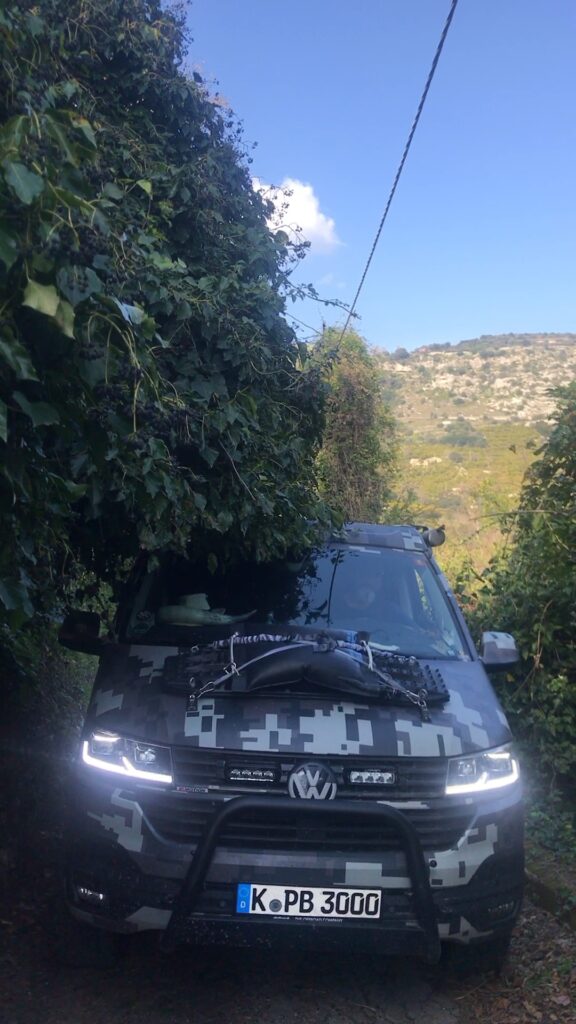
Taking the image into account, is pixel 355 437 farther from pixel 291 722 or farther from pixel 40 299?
pixel 40 299

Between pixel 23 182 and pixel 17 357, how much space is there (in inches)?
15.2

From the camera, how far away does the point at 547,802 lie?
18.5 ft

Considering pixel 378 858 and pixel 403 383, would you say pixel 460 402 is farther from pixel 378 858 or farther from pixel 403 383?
pixel 378 858

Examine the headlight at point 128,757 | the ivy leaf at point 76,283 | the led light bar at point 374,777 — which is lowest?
the headlight at point 128,757

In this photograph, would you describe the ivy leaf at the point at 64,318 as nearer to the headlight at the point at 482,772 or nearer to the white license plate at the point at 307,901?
the white license plate at the point at 307,901

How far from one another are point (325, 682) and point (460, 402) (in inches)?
1742

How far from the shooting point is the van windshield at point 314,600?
15.0 ft

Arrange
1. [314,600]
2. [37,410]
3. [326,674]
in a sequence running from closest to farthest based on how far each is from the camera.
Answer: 1. [37,410]
2. [326,674]
3. [314,600]

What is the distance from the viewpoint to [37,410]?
2420 mm

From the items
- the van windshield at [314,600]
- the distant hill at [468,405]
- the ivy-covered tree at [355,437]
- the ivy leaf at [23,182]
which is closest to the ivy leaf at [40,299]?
the ivy leaf at [23,182]

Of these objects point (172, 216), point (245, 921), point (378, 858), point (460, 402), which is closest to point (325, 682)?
point (378, 858)

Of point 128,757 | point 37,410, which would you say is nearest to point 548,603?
point 128,757

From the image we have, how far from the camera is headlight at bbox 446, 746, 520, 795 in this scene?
351 centimetres

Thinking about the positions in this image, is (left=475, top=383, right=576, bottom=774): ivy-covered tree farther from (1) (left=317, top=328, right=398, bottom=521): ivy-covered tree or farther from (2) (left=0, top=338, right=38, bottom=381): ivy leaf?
A: (1) (left=317, top=328, right=398, bottom=521): ivy-covered tree
